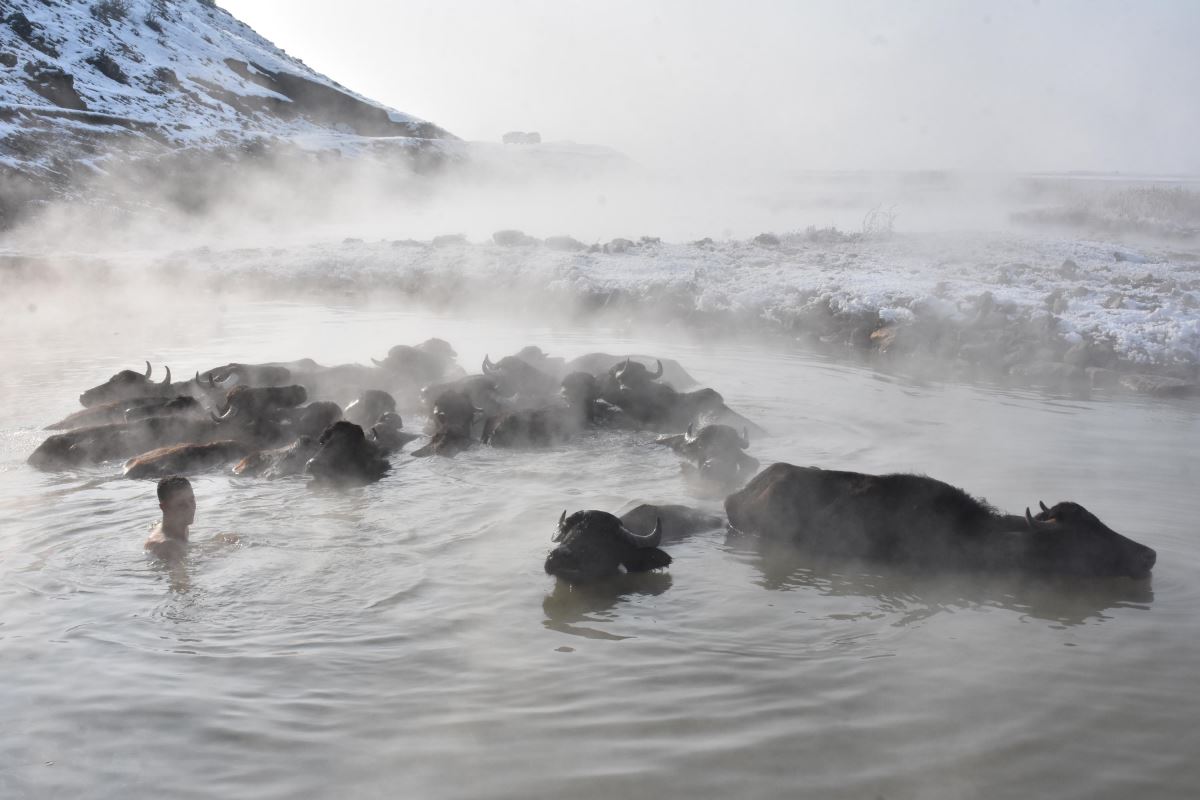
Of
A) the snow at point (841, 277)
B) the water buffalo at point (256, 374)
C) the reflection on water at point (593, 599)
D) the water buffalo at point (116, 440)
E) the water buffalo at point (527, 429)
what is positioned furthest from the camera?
the snow at point (841, 277)

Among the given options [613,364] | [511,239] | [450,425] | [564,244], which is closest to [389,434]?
[450,425]

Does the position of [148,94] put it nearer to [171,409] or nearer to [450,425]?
[171,409]

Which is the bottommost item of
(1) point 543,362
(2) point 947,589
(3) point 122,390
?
(2) point 947,589

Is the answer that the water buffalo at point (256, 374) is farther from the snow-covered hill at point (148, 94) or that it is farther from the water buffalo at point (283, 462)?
the snow-covered hill at point (148, 94)

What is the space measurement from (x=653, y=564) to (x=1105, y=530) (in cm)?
338

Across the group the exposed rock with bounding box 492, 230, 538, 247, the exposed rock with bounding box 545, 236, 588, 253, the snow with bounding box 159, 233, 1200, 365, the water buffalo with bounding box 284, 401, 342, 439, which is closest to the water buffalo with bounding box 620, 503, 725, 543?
the water buffalo with bounding box 284, 401, 342, 439

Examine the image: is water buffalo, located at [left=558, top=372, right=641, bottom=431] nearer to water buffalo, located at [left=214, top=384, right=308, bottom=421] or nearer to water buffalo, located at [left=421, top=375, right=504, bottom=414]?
water buffalo, located at [left=421, top=375, right=504, bottom=414]

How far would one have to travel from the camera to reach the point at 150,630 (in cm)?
621

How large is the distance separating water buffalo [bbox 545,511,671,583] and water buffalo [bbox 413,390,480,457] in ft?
12.6

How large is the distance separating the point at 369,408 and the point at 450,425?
152 cm

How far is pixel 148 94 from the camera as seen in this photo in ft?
184

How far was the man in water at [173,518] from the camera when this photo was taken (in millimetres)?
7496

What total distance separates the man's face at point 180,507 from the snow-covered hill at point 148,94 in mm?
38777

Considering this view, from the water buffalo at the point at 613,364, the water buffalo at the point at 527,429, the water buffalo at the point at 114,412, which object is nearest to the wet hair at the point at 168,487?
the water buffalo at the point at 527,429
